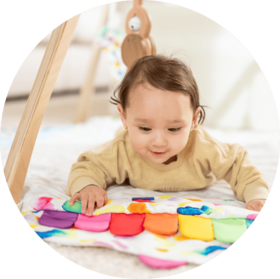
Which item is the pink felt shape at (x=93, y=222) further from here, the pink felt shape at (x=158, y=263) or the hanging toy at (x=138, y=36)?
the hanging toy at (x=138, y=36)

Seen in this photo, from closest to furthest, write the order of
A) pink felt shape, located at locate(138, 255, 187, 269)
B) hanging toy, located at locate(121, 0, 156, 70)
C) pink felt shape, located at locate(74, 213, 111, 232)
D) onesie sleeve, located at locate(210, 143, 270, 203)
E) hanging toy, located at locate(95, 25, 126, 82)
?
pink felt shape, located at locate(138, 255, 187, 269) → pink felt shape, located at locate(74, 213, 111, 232) → onesie sleeve, located at locate(210, 143, 270, 203) → hanging toy, located at locate(121, 0, 156, 70) → hanging toy, located at locate(95, 25, 126, 82)

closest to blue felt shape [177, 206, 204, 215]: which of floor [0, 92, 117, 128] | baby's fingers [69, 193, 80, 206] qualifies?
baby's fingers [69, 193, 80, 206]

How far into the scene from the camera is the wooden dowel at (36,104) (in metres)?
0.69

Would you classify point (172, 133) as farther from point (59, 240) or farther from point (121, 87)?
point (59, 240)

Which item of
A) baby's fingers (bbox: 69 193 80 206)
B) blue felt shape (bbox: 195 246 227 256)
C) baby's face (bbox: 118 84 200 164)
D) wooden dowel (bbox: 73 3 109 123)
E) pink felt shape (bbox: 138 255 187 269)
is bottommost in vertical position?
pink felt shape (bbox: 138 255 187 269)

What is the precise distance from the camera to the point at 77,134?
5.09ft

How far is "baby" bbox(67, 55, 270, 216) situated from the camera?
71 cm

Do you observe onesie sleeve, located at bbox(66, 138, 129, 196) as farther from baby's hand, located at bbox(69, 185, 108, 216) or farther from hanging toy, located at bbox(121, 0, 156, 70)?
hanging toy, located at bbox(121, 0, 156, 70)

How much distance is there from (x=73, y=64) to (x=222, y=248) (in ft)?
7.12

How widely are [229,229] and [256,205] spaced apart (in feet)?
0.46

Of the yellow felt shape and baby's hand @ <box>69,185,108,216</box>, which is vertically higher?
baby's hand @ <box>69,185,108,216</box>

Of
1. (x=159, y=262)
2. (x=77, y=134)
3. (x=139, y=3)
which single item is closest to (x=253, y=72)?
(x=139, y=3)

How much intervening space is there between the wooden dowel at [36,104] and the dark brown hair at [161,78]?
18 centimetres

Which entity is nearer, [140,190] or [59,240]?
[59,240]
